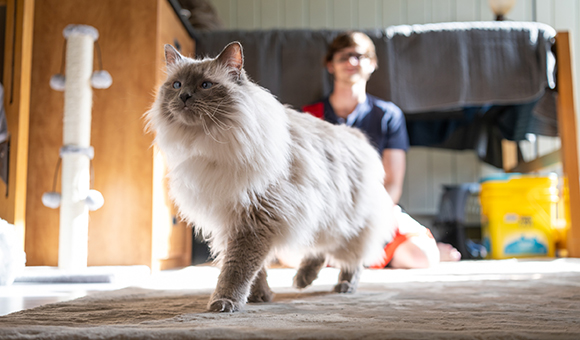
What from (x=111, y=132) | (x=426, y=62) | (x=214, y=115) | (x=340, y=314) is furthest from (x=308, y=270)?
(x=426, y=62)

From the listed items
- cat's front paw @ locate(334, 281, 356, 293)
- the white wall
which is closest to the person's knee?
cat's front paw @ locate(334, 281, 356, 293)

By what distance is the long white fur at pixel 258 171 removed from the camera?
3.98 ft

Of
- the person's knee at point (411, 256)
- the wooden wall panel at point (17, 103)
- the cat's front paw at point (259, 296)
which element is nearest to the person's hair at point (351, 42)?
the person's knee at point (411, 256)

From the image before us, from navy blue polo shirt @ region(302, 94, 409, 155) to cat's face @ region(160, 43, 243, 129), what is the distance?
1.45 m

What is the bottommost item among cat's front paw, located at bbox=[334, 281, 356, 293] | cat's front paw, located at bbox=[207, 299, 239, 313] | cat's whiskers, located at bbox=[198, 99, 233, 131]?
cat's front paw, located at bbox=[334, 281, 356, 293]

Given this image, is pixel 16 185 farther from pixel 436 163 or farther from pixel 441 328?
pixel 436 163

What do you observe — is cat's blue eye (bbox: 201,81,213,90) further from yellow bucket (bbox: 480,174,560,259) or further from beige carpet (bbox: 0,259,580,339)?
yellow bucket (bbox: 480,174,560,259)

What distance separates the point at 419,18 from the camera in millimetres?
5270

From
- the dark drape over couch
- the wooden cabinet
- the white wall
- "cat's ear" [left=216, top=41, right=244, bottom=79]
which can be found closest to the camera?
"cat's ear" [left=216, top=41, right=244, bottom=79]

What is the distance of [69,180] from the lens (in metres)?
2.01

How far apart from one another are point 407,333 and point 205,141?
679 mm

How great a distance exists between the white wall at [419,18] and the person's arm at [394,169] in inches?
86.3

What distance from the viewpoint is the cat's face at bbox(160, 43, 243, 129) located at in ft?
3.96

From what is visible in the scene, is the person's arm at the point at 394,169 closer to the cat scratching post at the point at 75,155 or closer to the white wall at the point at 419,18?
the cat scratching post at the point at 75,155
